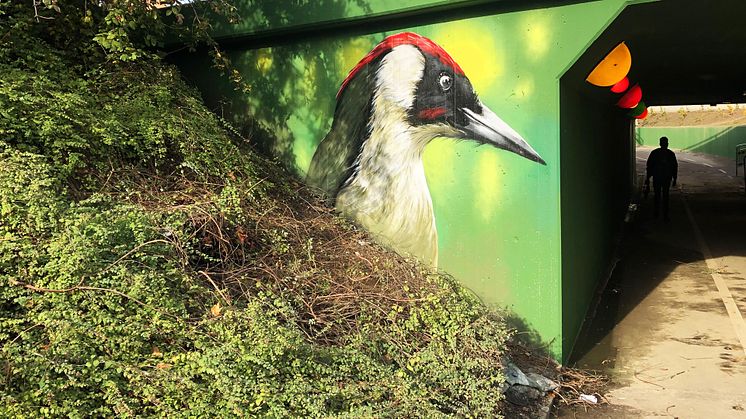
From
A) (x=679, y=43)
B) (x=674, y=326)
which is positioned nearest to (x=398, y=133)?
(x=679, y=43)

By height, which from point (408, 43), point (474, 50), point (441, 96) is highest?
point (408, 43)

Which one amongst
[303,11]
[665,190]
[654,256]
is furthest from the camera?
[665,190]

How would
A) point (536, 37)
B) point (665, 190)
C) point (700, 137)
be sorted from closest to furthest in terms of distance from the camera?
point (536, 37), point (665, 190), point (700, 137)

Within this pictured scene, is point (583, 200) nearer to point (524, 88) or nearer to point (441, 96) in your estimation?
point (524, 88)

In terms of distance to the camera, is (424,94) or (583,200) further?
(583,200)

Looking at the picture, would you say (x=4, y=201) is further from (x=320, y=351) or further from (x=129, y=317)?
(x=320, y=351)

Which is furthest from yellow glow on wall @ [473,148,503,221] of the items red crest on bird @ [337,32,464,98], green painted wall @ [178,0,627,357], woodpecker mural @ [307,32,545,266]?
red crest on bird @ [337,32,464,98]

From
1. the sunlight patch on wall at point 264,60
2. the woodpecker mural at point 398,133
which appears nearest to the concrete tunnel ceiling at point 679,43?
the woodpecker mural at point 398,133

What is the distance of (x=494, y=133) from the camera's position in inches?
188

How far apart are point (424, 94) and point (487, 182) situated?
41.1 inches

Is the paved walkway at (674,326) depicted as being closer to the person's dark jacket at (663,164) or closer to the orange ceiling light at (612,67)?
the person's dark jacket at (663,164)

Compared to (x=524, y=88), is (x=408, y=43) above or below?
above

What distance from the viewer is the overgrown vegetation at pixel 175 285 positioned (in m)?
→ 2.71

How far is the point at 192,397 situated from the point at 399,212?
3.04 meters
